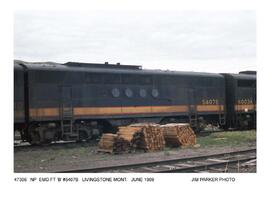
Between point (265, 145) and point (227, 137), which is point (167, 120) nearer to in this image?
point (227, 137)

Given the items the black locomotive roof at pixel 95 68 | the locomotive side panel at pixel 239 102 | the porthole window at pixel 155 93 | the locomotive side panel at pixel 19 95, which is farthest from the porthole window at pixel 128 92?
the locomotive side panel at pixel 239 102

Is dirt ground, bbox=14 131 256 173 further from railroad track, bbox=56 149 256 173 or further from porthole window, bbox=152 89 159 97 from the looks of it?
porthole window, bbox=152 89 159 97

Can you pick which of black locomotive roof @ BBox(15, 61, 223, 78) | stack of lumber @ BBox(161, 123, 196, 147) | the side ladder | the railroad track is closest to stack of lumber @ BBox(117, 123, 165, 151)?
stack of lumber @ BBox(161, 123, 196, 147)

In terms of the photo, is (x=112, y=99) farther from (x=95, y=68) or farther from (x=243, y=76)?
(x=243, y=76)

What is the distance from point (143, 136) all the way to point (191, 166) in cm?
337

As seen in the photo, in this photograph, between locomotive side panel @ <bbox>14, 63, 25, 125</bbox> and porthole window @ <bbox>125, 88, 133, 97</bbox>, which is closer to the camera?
locomotive side panel @ <bbox>14, 63, 25, 125</bbox>

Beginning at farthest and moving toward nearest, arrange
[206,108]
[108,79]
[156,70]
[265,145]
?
[206,108] → [156,70] → [108,79] → [265,145]

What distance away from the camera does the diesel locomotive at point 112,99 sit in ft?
48.3

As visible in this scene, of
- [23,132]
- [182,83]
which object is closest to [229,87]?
[182,83]

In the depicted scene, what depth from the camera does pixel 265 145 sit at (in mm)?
9047

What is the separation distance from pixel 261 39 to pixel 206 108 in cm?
1048

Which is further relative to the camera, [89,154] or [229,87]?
[229,87]

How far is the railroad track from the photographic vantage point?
32.9 feet

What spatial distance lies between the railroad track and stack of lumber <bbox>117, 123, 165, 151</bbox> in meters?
2.18
